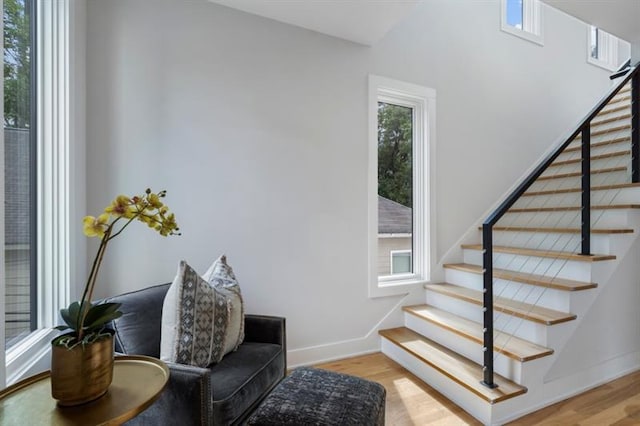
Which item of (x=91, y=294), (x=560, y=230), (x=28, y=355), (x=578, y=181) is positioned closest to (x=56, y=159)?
(x=28, y=355)

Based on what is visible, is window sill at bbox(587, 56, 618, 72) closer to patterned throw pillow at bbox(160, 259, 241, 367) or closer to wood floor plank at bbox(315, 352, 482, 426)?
wood floor plank at bbox(315, 352, 482, 426)

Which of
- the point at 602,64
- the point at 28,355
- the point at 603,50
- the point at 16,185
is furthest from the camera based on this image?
the point at 603,50

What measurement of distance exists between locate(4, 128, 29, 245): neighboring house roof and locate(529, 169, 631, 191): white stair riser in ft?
13.9

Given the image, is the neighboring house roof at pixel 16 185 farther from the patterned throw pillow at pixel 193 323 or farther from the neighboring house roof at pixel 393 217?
the neighboring house roof at pixel 393 217

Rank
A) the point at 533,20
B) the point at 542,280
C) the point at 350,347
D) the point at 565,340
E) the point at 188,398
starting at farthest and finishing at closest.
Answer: the point at 533,20 < the point at 350,347 < the point at 542,280 < the point at 565,340 < the point at 188,398

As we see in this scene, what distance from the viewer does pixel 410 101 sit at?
290 cm

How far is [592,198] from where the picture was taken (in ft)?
8.56

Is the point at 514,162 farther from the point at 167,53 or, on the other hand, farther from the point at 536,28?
the point at 167,53

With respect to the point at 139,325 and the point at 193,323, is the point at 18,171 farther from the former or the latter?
the point at 193,323

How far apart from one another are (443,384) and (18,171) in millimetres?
2690

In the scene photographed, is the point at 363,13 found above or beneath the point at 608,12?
beneath

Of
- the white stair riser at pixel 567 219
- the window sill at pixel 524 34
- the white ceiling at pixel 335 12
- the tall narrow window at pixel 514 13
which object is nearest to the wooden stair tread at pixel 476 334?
the white stair riser at pixel 567 219

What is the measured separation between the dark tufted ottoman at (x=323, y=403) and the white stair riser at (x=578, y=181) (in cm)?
290

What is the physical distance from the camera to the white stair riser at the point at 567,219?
2.23m
